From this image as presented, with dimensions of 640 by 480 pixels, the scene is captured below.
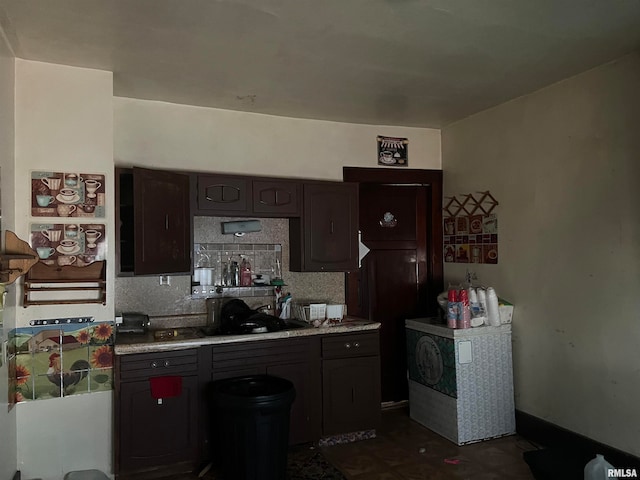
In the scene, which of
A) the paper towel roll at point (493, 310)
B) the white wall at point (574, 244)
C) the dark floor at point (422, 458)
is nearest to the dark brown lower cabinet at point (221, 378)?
the dark floor at point (422, 458)

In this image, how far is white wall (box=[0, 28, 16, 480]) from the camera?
98.6 inches

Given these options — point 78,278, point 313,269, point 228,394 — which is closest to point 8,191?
point 78,278

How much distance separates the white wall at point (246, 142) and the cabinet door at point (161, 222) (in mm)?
444

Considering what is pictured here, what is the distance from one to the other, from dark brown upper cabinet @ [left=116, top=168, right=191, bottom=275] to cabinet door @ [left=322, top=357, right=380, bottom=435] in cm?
129

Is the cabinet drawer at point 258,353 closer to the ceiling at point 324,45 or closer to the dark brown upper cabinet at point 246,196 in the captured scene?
the dark brown upper cabinet at point 246,196

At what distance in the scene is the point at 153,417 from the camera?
10.1 feet

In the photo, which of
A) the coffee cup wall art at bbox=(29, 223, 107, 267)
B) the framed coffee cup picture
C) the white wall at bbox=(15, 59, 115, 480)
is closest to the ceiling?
the white wall at bbox=(15, 59, 115, 480)

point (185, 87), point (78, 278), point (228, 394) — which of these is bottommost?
point (228, 394)

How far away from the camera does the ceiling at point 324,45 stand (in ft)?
7.66

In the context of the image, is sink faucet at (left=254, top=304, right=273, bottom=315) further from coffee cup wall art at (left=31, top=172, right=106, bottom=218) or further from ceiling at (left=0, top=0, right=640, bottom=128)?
ceiling at (left=0, top=0, right=640, bottom=128)

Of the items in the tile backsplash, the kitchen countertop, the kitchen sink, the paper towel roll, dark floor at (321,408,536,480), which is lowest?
dark floor at (321,408,536,480)

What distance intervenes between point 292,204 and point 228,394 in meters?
1.52

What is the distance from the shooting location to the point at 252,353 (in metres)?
3.37

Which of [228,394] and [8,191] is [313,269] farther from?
[8,191]
